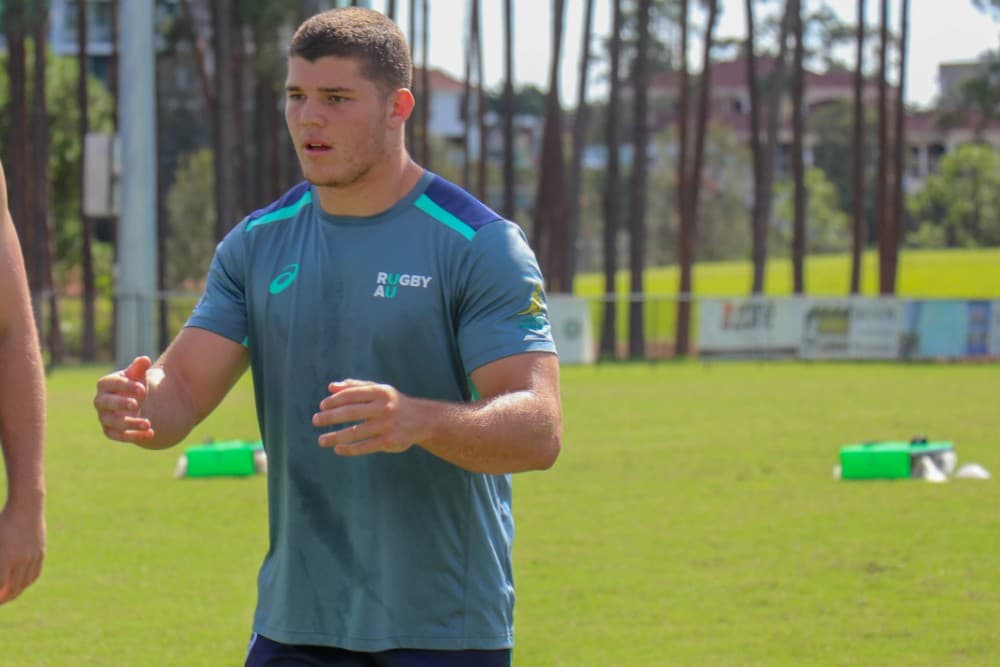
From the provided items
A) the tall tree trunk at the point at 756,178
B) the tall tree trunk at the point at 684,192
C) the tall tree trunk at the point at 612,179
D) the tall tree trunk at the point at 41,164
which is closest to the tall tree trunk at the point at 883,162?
the tall tree trunk at the point at 756,178

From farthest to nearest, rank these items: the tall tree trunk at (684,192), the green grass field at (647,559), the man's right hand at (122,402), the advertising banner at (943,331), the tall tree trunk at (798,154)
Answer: the tall tree trunk at (684,192) < the tall tree trunk at (798,154) < the advertising banner at (943,331) < the green grass field at (647,559) < the man's right hand at (122,402)

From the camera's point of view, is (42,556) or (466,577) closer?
(42,556)

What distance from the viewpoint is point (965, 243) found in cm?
10969

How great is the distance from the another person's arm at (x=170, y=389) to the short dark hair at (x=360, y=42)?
73 cm

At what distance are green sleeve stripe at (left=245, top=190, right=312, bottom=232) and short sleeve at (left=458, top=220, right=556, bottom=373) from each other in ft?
1.58

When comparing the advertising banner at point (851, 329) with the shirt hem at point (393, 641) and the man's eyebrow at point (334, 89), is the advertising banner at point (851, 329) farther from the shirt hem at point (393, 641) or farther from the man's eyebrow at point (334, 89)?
the man's eyebrow at point (334, 89)

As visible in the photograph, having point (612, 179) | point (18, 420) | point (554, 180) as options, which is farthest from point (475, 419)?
point (554, 180)

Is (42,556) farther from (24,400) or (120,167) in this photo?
(120,167)

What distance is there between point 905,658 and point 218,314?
4.75 m

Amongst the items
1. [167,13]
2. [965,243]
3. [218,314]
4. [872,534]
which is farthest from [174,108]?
[218,314]

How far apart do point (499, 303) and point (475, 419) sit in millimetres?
379

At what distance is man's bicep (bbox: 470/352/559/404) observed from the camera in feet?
12.4

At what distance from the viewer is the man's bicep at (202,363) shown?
13.5ft

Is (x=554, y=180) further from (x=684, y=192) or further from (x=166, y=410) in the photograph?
(x=166, y=410)
